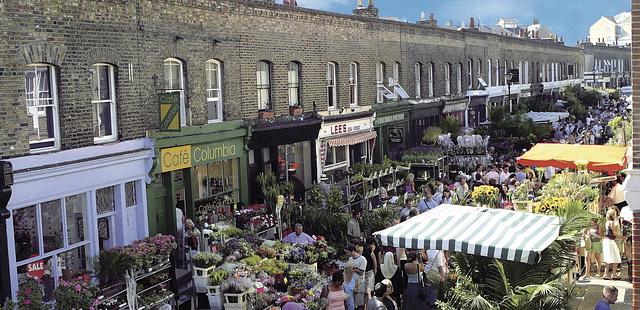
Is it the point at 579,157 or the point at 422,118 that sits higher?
the point at 422,118

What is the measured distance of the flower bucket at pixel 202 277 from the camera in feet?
46.1

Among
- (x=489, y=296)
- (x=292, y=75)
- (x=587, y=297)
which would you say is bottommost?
(x=587, y=297)

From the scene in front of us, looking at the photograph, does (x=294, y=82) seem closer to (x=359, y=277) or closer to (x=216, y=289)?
(x=216, y=289)

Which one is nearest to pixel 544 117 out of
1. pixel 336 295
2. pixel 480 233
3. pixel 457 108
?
pixel 457 108

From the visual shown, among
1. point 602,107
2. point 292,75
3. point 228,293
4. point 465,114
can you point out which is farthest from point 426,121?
point 602,107

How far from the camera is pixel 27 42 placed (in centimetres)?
1344

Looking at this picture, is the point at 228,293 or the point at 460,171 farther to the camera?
the point at 460,171

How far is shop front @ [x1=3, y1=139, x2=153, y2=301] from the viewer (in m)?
13.1

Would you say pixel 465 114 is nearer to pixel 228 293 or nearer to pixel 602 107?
pixel 602 107

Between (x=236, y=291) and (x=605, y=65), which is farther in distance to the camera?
(x=605, y=65)

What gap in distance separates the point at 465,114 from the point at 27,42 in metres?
29.7

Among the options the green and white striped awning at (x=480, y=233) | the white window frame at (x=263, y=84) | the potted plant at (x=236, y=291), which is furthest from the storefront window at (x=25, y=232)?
the white window frame at (x=263, y=84)

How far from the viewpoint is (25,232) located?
13227 millimetres

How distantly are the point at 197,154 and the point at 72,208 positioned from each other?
4.33m
